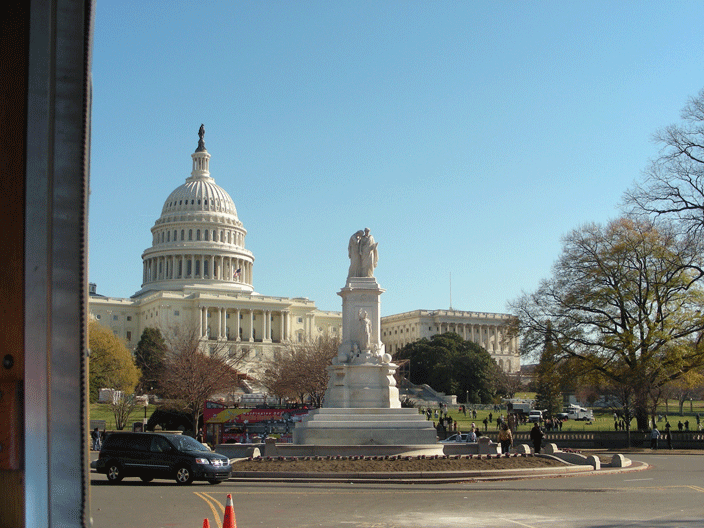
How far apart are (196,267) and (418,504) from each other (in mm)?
138916

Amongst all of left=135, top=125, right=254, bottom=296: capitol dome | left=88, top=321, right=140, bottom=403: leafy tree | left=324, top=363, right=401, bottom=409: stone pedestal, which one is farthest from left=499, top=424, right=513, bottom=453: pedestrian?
left=135, top=125, right=254, bottom=296: capitol dome

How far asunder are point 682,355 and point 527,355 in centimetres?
906

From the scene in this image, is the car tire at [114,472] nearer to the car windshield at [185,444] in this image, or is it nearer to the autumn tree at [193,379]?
the car windshield at [185,444]

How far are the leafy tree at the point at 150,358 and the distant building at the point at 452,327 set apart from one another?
69.8 m

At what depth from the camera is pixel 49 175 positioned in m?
3.25

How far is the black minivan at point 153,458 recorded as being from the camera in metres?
22.4

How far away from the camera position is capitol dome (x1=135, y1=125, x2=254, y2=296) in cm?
15188

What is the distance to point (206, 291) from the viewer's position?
5714 inches

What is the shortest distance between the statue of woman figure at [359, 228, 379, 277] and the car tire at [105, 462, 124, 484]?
485 inches

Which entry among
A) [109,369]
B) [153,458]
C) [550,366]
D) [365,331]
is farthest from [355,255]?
[109,369]

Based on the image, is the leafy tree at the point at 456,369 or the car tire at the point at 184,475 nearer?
the car tire at the point at 184,475

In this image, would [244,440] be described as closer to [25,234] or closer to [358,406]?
[358,406]

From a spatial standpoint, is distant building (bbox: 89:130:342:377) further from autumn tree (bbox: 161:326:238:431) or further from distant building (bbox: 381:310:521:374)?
autumn tree (bbox: 161:326:238:431)

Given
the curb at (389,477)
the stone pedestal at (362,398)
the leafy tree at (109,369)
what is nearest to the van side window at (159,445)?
the curb at (389,477)
